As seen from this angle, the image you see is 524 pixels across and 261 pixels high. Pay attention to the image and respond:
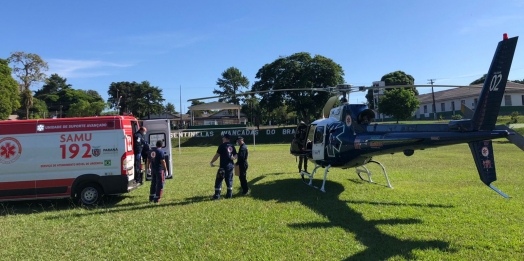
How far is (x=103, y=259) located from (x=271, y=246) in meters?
2.67

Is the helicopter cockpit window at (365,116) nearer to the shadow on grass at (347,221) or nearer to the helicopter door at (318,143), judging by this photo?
the helicopter door at (318,143)

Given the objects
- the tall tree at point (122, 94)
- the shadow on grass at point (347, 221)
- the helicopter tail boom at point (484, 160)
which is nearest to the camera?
the shadow on grass at point (347, 221)

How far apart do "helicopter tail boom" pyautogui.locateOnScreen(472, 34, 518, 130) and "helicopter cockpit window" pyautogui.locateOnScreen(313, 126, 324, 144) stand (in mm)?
4392

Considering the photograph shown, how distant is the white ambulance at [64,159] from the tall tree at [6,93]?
48672mm

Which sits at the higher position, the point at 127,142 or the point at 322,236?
the point at 127,142

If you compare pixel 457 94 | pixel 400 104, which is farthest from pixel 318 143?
pixel 457 94

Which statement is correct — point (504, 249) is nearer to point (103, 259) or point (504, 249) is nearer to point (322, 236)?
point (322, 236)

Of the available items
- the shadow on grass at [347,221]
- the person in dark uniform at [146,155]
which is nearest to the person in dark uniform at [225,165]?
the shadow on grass at [347,221]

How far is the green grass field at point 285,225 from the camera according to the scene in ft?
17.2

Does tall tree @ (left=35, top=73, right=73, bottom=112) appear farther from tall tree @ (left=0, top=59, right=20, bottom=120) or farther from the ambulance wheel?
the ambulance wheel

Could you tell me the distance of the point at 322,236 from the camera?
232 inches

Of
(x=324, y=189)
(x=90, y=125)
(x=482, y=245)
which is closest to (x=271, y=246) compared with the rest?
(x=482, y=245)

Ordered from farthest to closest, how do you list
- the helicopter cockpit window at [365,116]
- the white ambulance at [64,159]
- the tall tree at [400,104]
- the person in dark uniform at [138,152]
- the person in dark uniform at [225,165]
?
the tall tree at [400,104] → the person in dark uniform at [138,152] → the helicopter cockpit window at [365,116] → the person in dark uniform at [225,165] → the white ambulance at [64,159]

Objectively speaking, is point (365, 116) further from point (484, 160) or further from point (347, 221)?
point (347, 221)
